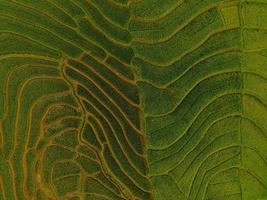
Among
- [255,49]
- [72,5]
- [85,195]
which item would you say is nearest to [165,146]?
[85,195]

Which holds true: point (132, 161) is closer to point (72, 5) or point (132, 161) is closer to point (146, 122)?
point (146, 122)

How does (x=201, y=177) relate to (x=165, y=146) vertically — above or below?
below

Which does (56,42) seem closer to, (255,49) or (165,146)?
(165,146)

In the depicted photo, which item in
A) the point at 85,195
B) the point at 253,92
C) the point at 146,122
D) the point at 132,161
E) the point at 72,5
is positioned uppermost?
the point at 72,5

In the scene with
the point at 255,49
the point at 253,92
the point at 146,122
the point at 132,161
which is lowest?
the point at 132,161

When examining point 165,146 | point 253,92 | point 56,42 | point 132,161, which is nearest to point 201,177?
point 165,146

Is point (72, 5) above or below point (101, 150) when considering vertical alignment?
above
